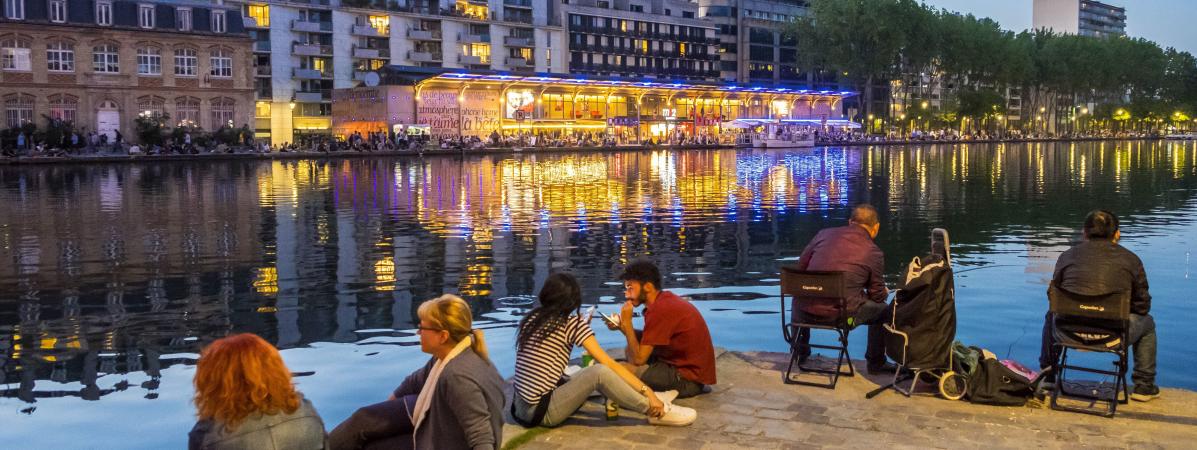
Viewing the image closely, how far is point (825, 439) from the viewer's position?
7184 mm

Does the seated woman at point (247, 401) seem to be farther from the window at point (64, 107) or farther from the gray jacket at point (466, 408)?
the window at point (64, 107)

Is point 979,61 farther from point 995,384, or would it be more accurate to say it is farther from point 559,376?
point 559,376

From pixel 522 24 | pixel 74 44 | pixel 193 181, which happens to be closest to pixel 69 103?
pixel 74 44

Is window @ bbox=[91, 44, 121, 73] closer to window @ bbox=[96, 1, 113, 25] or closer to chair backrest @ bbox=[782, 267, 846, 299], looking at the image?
window @ bbox=[96, 1, 113, 25]

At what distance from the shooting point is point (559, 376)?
7.54m

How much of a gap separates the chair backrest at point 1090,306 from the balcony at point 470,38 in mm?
99366

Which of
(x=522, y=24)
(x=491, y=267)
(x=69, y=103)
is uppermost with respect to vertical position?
(x=522, y=24)

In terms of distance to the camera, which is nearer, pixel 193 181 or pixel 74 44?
pixel 193 181

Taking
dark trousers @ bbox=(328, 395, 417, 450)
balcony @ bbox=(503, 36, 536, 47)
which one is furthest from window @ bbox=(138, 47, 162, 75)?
dark trousers @ bbox=(328, 395, 417, 450)

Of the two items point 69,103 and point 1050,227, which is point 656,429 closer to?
point 1050,227

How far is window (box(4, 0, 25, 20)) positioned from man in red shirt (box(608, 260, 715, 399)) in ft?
220

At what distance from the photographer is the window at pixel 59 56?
6700 cm

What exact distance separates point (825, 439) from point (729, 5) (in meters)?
138

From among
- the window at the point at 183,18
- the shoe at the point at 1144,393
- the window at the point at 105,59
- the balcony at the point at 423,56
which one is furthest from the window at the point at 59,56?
the shoe at the point at 1144,393
